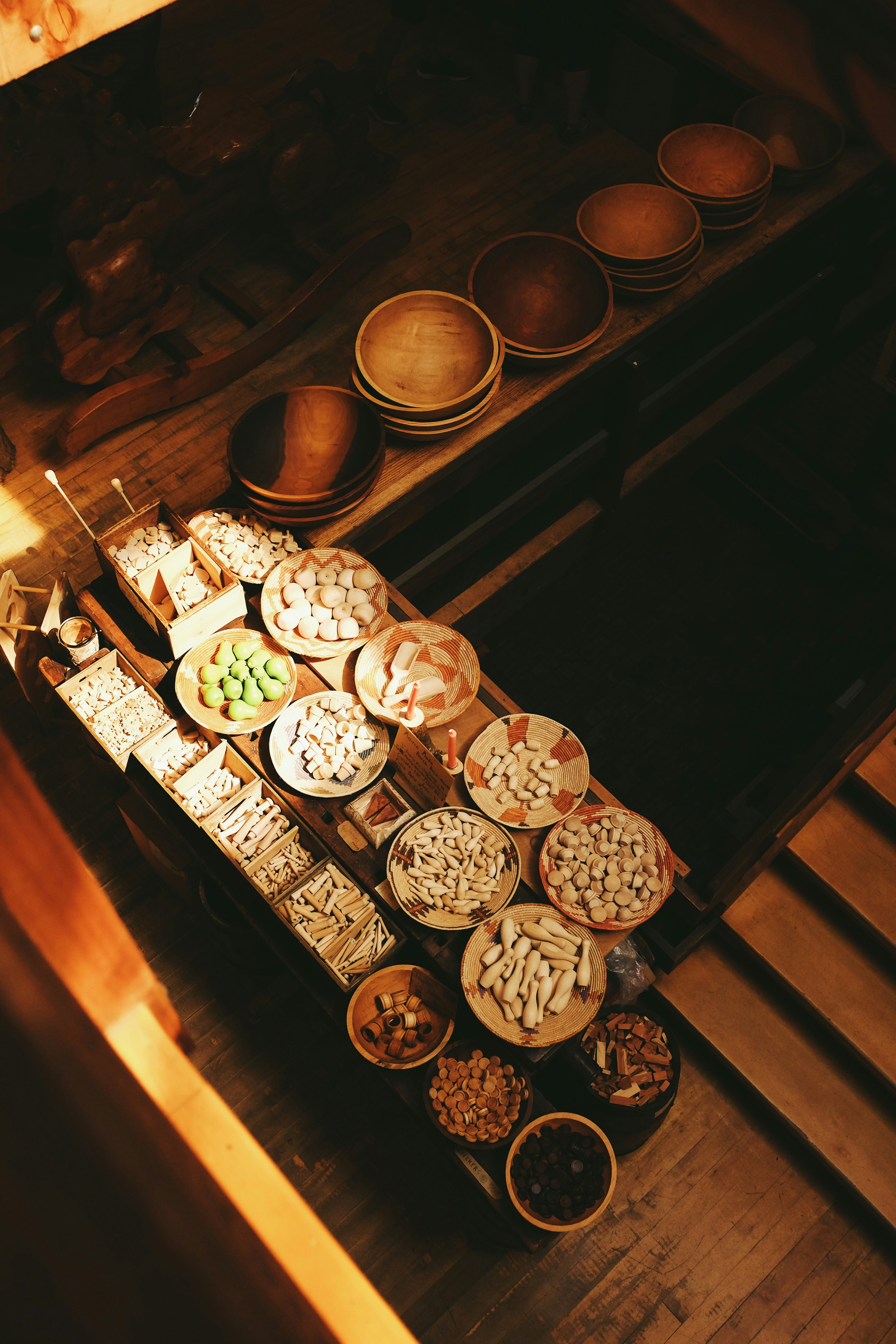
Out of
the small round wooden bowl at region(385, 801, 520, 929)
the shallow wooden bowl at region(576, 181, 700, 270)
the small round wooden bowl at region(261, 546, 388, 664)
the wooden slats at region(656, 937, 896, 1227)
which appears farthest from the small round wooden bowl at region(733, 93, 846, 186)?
the wooden slats at region(656, 937, 896, 1227)

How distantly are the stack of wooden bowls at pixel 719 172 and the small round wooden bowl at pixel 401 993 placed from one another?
12.1 feet

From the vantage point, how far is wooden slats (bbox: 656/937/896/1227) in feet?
12.6

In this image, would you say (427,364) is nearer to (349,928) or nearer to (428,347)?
(428,347)

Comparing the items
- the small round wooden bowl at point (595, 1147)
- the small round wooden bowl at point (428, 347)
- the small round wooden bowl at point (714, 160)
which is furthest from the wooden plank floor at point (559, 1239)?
the small round wooden bowl at point (714, 160)

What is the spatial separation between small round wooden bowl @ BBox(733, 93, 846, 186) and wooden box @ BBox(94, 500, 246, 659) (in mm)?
3531

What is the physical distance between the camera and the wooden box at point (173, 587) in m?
3.42

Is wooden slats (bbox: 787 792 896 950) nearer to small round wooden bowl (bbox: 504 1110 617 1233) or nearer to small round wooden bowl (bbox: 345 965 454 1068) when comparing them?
small round wooden bowl (bbox: 504 1110 617 1233)

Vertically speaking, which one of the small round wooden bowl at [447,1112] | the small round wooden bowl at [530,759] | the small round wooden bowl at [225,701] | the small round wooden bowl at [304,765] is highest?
the small round wooden bowl at [225,701]

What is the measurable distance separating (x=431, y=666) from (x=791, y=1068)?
2.26 metres

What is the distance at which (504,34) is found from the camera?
639 centimetres

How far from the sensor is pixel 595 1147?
11.4ft

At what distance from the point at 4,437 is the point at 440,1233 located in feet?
12.7

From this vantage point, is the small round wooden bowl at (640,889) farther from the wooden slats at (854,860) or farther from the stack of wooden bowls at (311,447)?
the stack of wooden bowls at (311,447)

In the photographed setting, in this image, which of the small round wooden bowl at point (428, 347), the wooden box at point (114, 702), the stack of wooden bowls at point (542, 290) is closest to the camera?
the wooden box at point (114, 702)
